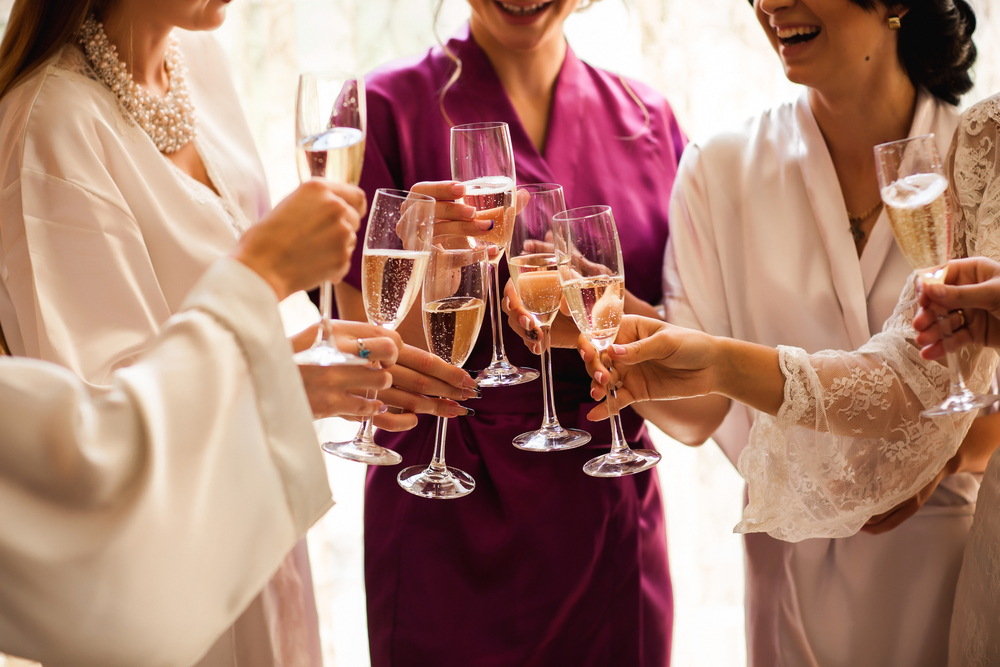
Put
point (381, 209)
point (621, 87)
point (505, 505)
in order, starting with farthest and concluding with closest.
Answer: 1. point (621, 87)
2. point (505, 505)
3. point (381, 209)

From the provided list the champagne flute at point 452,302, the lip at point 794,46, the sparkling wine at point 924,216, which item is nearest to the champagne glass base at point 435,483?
the champagne flute at point 452,302

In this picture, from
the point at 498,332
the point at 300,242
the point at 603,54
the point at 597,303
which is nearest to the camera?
the point at 300,242

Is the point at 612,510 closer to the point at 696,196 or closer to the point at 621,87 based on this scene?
the point at 696,196

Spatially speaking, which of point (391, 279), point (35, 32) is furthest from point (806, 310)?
point (35, 32)

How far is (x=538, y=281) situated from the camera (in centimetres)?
161

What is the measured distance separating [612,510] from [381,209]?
110cm

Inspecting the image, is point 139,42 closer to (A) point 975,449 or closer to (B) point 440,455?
(B) point 440,455

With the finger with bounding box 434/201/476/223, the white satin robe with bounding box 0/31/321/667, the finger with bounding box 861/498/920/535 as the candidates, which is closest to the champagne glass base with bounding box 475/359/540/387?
the finger with bounding box 434/201/476/223

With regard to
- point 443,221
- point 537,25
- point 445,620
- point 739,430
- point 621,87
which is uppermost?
point 537,25

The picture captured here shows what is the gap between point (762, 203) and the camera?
6.87 feet

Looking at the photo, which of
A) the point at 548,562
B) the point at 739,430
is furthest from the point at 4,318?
the point at 739,430

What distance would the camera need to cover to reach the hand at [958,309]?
4.58 feet

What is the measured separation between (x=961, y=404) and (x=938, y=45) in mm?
987

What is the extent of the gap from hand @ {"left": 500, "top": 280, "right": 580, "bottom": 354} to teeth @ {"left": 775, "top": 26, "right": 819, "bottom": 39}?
829 millimetres
